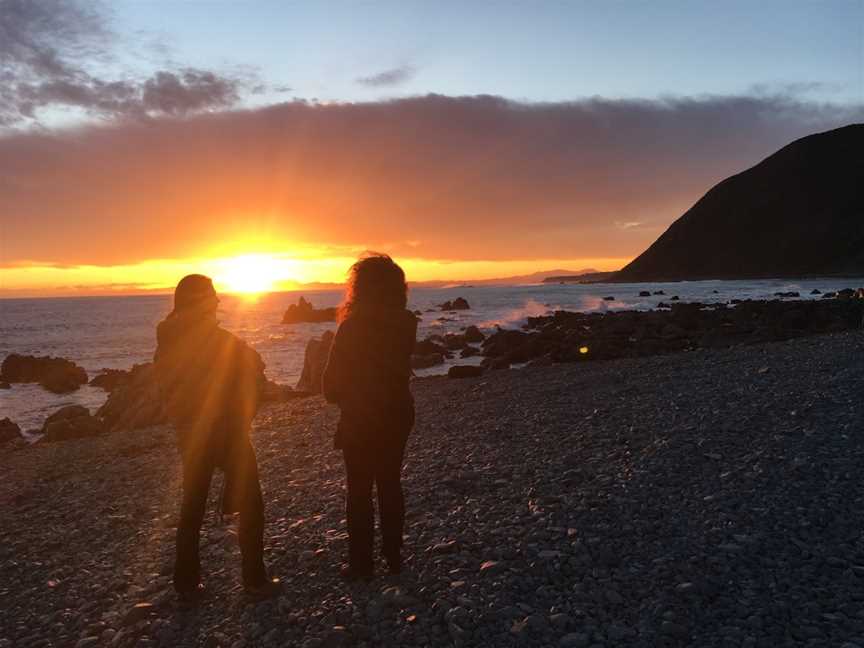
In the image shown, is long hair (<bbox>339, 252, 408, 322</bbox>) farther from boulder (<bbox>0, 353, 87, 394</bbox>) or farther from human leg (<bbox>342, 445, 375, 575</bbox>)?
boulder (<bbox>0, 353, 87, 394</bbox>)

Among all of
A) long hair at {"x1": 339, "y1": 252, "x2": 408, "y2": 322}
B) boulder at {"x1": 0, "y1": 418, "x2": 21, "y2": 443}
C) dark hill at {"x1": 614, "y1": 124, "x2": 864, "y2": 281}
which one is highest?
dark hill at {"x1": 614, "y1": 124, "x2": 864, "y2": 281}

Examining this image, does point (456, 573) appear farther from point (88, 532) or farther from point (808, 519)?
point (88, 532)

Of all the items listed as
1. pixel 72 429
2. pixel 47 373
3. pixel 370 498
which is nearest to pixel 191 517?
pixel 370 498

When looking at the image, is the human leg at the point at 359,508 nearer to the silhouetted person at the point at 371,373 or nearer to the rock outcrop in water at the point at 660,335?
the silhouetted person at the point at 371,373

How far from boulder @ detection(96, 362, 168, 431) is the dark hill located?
6486 inches

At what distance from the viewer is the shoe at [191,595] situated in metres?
5.82

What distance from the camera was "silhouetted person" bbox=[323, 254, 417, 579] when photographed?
5.55 m

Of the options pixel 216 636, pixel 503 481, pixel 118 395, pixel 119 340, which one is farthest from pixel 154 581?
pixel 119 340

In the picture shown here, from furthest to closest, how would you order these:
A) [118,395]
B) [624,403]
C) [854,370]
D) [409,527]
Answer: [118,395], [854,370], [624,403], [409,527]

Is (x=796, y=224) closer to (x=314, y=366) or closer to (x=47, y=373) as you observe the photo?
(x=314, y=366)

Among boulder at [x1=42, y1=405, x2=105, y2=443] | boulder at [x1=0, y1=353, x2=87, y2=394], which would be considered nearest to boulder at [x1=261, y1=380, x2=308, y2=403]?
boulder at [x1=42, y1=405, x2=105, y2=443]

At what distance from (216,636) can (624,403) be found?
34.3 ft

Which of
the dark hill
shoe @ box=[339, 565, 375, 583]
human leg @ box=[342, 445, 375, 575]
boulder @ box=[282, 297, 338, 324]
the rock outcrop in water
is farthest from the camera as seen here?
the dark hill

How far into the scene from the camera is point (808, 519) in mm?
6730
